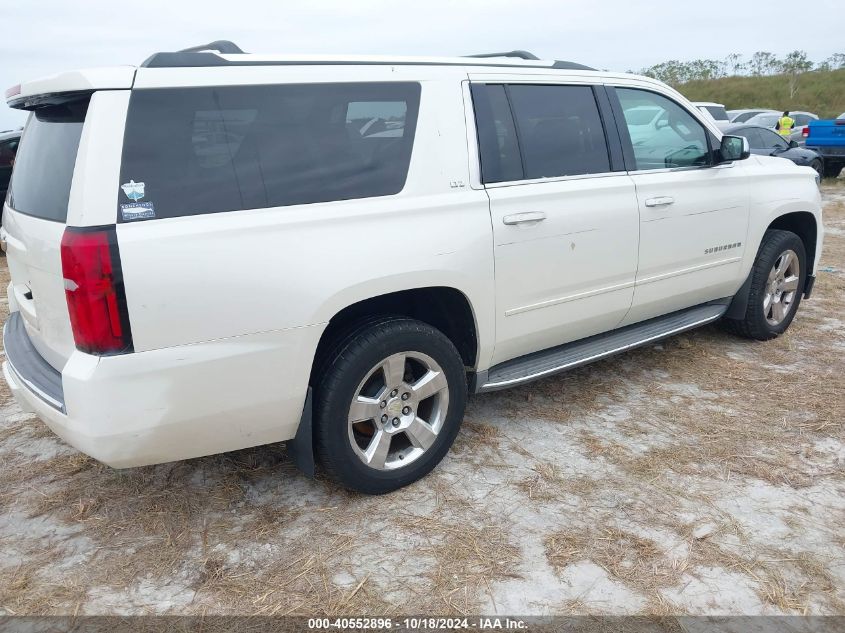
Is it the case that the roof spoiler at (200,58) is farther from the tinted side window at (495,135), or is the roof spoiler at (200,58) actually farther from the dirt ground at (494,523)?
the dirt ground at (494,523)

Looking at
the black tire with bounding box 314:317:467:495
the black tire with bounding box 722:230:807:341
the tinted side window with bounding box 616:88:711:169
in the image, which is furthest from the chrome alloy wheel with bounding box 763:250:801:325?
the black tire with bounding box 314:317:467:495

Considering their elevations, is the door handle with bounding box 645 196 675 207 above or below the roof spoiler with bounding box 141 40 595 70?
below

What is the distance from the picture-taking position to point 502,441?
12.1ft

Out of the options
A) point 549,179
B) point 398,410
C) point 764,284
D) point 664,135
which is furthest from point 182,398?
point 764,284

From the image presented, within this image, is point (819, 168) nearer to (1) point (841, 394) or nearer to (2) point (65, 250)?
(1) point (841, 394)

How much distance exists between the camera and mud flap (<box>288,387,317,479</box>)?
9.24ft

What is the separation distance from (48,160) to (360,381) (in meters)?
1.50

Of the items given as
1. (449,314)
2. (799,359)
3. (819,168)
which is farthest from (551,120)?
(819,168)

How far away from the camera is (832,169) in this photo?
16.3 meters

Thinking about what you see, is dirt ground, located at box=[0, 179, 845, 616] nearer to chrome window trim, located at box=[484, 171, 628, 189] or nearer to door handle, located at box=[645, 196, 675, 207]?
door handle, located at box=[645, 196, 675, 207]

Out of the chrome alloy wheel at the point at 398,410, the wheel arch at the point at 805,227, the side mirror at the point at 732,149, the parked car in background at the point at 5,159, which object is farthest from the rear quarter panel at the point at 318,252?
the parked car in background at the point at 5,159

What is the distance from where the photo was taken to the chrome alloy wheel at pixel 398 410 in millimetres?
2992

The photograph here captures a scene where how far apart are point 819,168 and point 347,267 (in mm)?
15733

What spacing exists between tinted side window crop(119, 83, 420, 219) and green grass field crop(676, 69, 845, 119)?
42.3 metres
